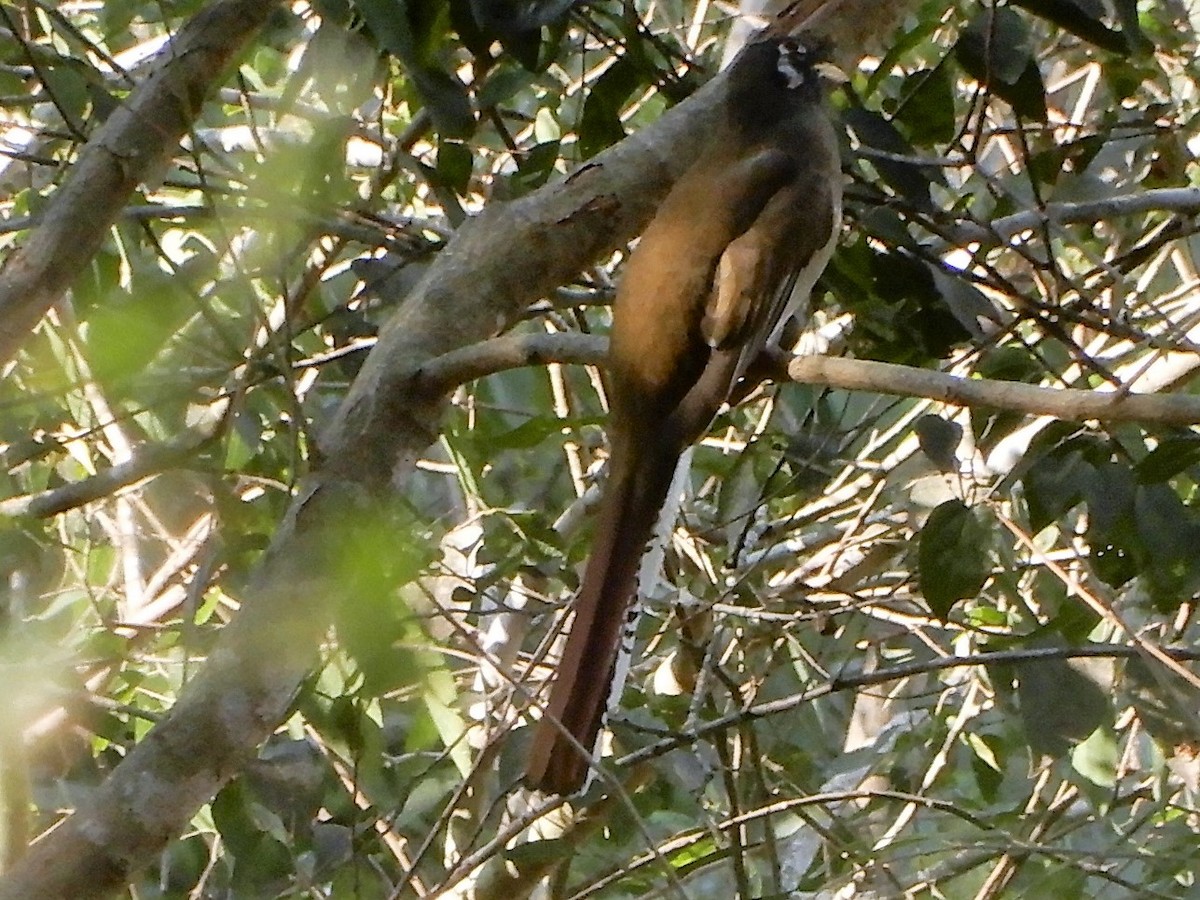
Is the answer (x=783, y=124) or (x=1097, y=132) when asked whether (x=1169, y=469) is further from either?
(x=1097, y=132)

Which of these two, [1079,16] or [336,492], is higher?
[1079,16]

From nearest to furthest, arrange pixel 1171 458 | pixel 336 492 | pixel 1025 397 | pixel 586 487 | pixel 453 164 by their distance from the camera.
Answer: pixel 1025 397 < pixel 336 492 < pixel 1171 458 < pixel 453 164 < pixel 586 487

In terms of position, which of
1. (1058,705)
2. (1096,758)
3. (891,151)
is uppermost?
(891,151)

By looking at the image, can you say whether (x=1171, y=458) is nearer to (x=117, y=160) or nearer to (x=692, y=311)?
(x=692, y=311)

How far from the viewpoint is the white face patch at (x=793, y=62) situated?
2.42 metres

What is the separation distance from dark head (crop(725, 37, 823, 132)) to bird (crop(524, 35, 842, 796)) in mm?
71

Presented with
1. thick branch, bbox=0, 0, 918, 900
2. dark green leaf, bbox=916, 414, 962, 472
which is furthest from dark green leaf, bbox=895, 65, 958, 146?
dark green leaf, bbox=916, 414, 962, 472

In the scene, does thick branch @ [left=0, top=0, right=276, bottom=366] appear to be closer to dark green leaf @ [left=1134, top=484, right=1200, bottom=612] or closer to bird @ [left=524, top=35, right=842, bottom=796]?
bird @ [left=524, top=35, right=842, bottom=796]

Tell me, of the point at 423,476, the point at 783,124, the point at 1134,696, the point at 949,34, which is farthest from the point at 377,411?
the point at 423,476

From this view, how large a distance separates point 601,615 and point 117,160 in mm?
852

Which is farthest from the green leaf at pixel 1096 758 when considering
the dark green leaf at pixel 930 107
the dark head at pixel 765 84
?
the dark head at pixel 765 84

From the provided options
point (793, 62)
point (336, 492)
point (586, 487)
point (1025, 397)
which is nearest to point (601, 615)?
point (336, 492)

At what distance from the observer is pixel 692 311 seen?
7.16 feet

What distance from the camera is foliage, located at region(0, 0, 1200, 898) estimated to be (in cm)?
195
